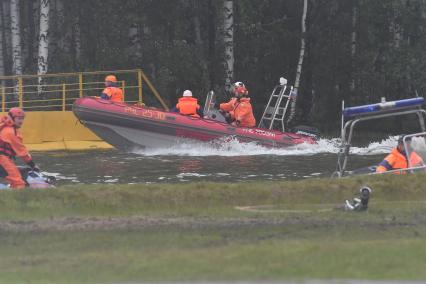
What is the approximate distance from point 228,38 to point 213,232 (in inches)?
600

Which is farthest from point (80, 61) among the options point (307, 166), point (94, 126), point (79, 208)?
point (79, 208)

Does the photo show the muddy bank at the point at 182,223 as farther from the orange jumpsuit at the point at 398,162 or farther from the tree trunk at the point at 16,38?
the tree trunk at the point at 16,38

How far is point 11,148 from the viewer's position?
30.8ft

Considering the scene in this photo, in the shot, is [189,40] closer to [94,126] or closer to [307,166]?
[94,126]

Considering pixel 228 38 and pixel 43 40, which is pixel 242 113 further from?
pixel 43 40

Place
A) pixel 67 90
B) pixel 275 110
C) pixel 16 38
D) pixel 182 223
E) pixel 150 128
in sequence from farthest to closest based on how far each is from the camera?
1. pixel 16 38
2. pixel 67 90
3. pixel 275 110
4. pixel 150 128
5. pixel 182 223

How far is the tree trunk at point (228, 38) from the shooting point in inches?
822

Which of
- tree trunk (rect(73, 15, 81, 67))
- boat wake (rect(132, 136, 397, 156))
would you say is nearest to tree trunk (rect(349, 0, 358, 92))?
boat wake (rect(132, 136, 397, 156))

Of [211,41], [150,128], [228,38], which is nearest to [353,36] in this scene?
[211,41]

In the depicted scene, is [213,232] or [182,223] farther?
[182,223]

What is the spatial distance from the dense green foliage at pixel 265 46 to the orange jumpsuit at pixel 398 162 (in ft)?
41.2

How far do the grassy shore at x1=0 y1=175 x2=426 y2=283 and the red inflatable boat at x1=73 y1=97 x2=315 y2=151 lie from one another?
730 centimetres

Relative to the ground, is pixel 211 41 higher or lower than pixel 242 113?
higher

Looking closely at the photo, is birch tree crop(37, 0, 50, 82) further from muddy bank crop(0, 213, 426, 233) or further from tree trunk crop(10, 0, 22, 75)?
muddy bank crop(0, 213, 426, 233)
